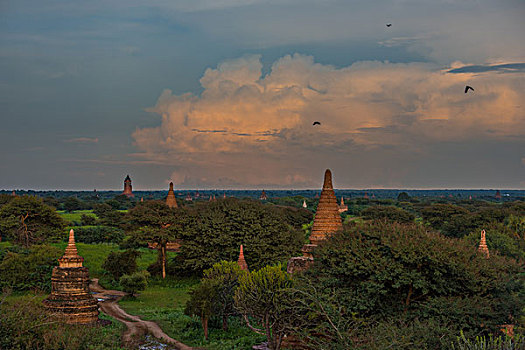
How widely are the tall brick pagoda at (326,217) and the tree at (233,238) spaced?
18249 millimetres

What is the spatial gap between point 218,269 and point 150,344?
7435 millimetres

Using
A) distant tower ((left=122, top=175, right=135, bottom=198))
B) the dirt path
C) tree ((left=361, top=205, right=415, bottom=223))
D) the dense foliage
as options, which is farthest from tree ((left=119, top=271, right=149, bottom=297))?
distant tower ((left=122, top=175, right=135, bottom=198))

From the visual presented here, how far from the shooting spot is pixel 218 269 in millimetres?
31047

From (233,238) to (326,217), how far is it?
19.5 metres

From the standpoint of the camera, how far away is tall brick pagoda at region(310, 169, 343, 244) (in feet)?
87.7

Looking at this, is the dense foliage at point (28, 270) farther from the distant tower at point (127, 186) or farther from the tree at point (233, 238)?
the distant tower at point (127, 186)

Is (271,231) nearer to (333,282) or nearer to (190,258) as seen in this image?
(190,258)

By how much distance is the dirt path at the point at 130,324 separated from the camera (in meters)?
25.0

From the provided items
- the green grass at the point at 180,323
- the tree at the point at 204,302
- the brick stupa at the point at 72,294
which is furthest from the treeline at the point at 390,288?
the brick stupa at the point at 72,294

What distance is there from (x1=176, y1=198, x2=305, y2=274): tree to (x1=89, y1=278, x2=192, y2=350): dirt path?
26.0 ft

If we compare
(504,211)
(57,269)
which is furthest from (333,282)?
(504,211)

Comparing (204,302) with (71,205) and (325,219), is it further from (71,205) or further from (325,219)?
(71,205)

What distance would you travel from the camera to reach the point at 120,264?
1656 inches

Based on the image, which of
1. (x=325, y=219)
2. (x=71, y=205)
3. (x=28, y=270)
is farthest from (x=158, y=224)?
(x=71, y=205)
